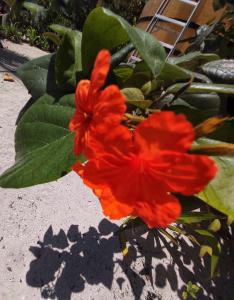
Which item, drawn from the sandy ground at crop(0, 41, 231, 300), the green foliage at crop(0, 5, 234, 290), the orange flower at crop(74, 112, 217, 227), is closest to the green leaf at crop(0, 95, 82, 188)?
the green foliage at crop(0, 5, 234, 290)

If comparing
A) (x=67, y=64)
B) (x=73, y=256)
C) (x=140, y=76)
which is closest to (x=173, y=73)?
(x=140, y=76)

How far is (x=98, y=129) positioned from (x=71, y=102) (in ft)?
0.72

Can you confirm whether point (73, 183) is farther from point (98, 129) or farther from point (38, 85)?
point (98, 129)

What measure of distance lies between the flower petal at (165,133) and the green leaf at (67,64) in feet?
0.88

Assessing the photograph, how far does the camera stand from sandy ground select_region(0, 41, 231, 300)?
1.33 metres

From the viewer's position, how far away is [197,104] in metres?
0.50

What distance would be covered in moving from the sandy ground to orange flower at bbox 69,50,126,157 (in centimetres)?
105

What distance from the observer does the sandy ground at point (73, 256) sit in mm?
1333

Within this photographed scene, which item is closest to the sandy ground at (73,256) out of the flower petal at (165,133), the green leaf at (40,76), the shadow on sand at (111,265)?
the shadow on sand at (111,265)

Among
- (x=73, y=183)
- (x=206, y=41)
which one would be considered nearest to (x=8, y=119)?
(x=73, y=183)

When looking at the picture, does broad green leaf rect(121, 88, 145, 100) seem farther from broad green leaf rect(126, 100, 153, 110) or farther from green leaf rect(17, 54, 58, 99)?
green leaf rect(17, 54, 58, 99)

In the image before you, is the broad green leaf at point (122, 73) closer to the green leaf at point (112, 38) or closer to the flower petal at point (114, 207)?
the green leaf at point (112, 38)

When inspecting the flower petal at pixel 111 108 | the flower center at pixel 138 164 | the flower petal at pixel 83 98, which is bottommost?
the flower petal at pixel 83 98

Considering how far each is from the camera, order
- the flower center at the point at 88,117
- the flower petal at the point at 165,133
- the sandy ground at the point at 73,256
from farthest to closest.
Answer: the sandy ground at the point at 73,256, the flower center at the point at 88,117, the flower petal at the point at 165,133
